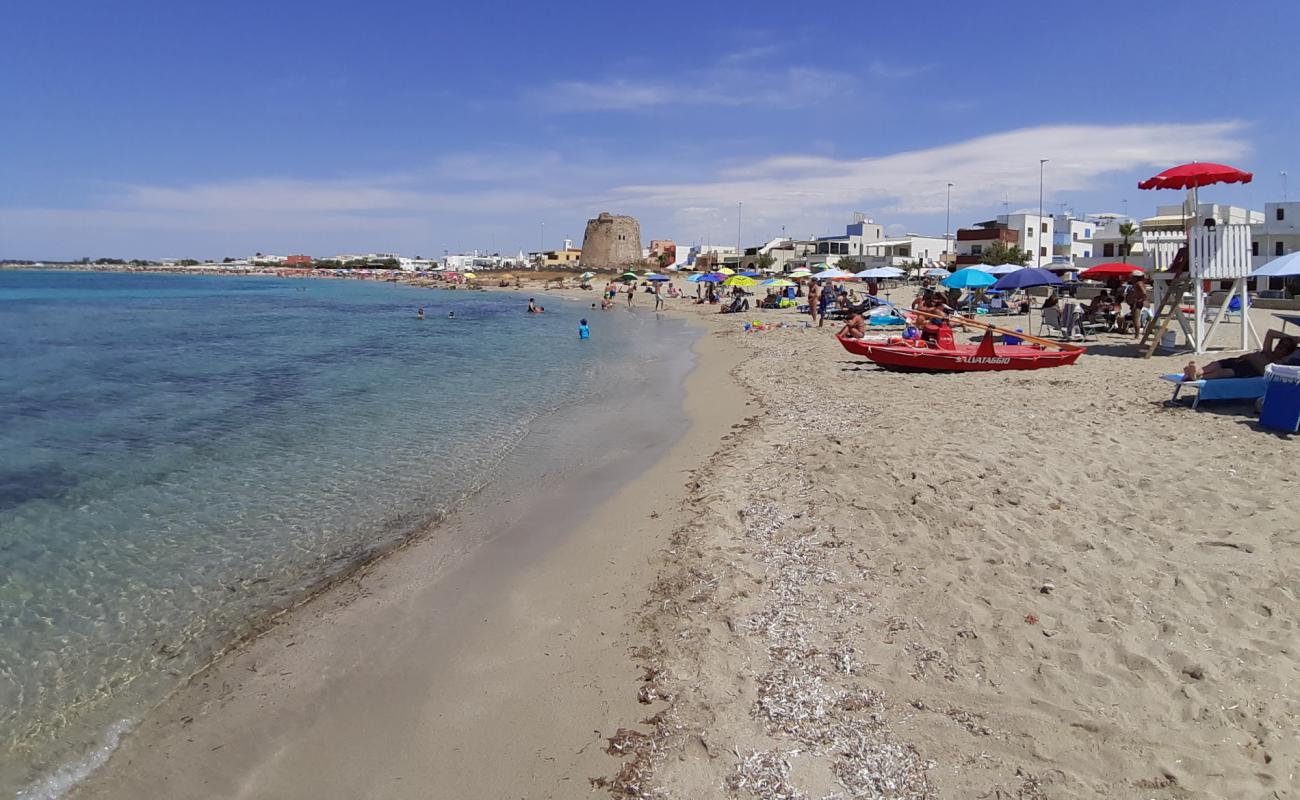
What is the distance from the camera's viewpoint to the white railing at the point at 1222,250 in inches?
472

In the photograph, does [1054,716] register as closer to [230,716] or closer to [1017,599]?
[1017,599]

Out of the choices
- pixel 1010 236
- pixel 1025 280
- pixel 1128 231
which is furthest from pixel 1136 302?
pixel 1010 236

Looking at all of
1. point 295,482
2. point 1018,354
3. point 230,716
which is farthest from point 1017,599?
point 1018,354

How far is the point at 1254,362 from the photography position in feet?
28.8

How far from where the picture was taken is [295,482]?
353 inches

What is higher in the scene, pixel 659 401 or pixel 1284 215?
pixel 1284 215

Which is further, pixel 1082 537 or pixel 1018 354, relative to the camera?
pixel 1018 354

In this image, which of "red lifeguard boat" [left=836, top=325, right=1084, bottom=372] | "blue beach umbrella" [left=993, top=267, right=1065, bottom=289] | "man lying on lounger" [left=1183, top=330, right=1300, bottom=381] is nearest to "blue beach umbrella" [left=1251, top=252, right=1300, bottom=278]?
"man lying on lounger" [left=1183, top=330, right=1300, bottom=381]

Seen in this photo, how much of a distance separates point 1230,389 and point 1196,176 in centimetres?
555

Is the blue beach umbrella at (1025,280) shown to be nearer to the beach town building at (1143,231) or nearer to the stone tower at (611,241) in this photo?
the beach town building at (1143,231)

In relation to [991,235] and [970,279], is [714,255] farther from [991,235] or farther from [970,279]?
[970,279]

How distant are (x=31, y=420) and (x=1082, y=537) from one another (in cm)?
1600

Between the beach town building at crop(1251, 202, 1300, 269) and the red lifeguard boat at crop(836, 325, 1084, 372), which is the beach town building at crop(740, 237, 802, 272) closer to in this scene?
the beach town building at crop(1251, 202, 1300, 269)

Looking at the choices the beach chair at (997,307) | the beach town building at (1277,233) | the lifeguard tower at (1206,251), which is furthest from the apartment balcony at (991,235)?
the lifeguard tower at (1206,251)
